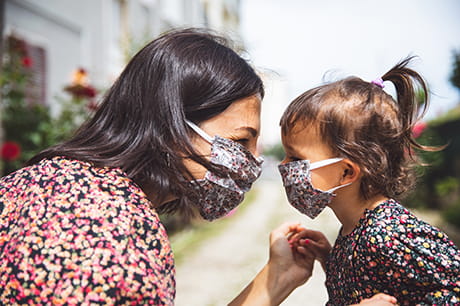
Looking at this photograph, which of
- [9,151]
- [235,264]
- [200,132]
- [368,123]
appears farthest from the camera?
[235,264]

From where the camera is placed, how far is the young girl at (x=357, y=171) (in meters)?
1.69

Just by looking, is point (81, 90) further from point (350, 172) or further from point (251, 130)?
point (350, 172)

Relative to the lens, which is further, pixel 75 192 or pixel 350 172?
pixel 350 172

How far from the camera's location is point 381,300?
1555mm

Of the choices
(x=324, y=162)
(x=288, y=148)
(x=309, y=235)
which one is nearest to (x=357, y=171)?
(x=324, y=162)

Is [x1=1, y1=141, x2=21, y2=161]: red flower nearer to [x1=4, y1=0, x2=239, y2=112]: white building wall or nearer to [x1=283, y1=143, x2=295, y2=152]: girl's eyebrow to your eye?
[x1=4, y1=0, x2=239, y2=112]: white building wall

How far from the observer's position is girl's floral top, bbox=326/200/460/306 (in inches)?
61.1

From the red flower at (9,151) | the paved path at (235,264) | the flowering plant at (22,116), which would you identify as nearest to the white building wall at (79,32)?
the flowering plant at (22,116)

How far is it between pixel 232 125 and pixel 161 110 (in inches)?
12.4

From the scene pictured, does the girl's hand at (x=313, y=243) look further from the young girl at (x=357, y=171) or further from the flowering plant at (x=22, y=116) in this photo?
the flowering plant at (x=22, y=116)

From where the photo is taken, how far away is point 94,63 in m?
8.11

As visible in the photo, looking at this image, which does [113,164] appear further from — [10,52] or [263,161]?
[10,52]

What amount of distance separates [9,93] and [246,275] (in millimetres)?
3416

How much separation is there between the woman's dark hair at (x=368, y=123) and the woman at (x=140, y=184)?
26cm
